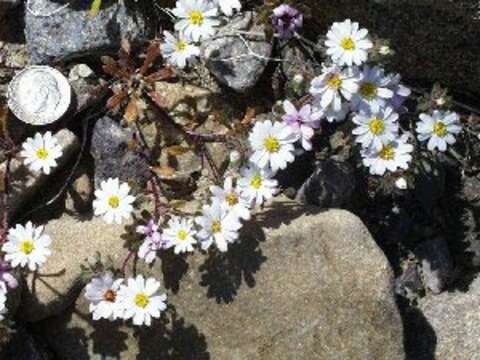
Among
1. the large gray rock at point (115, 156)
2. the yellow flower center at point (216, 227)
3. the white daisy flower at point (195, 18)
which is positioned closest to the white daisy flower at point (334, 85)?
the white daisy flower at point (195, 18)

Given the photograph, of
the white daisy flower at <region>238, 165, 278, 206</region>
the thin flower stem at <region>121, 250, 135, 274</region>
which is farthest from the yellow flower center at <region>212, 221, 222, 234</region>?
the thin flower stem at <region>121, 250, 135, 274</region>

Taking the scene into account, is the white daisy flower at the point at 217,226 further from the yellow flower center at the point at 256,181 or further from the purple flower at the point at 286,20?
the purple flower at the point at 286,20

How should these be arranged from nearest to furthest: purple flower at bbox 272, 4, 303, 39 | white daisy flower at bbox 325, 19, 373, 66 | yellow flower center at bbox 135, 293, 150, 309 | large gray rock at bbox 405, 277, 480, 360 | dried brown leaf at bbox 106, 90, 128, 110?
white daisy flower at bbox 325, 19, 373, 66, yellow flower center at bbox 135, 293, 150, 309, purple flower at bbox 272, 4, 303, 39, dried brown leaf at bbox 106, 90, 128, 110, large gray rock at bbox 405, 277, 480, 360

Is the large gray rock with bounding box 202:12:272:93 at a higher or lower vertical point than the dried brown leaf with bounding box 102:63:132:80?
higher

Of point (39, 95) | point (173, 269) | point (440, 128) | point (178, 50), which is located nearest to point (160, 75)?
point (178, 50)

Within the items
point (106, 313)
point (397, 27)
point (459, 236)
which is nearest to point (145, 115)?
point (106, 313)

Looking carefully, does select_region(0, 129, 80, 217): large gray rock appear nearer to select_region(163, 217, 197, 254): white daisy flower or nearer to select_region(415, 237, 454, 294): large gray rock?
select_region(163, 217, 197, 254): white daisy flower

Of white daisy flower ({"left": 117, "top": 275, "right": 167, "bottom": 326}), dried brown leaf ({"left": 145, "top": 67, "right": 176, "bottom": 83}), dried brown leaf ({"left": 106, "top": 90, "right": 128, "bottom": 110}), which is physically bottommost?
white daisy flower ({"left": 117, "top": 275, "right": 167, "bottom": 326})
